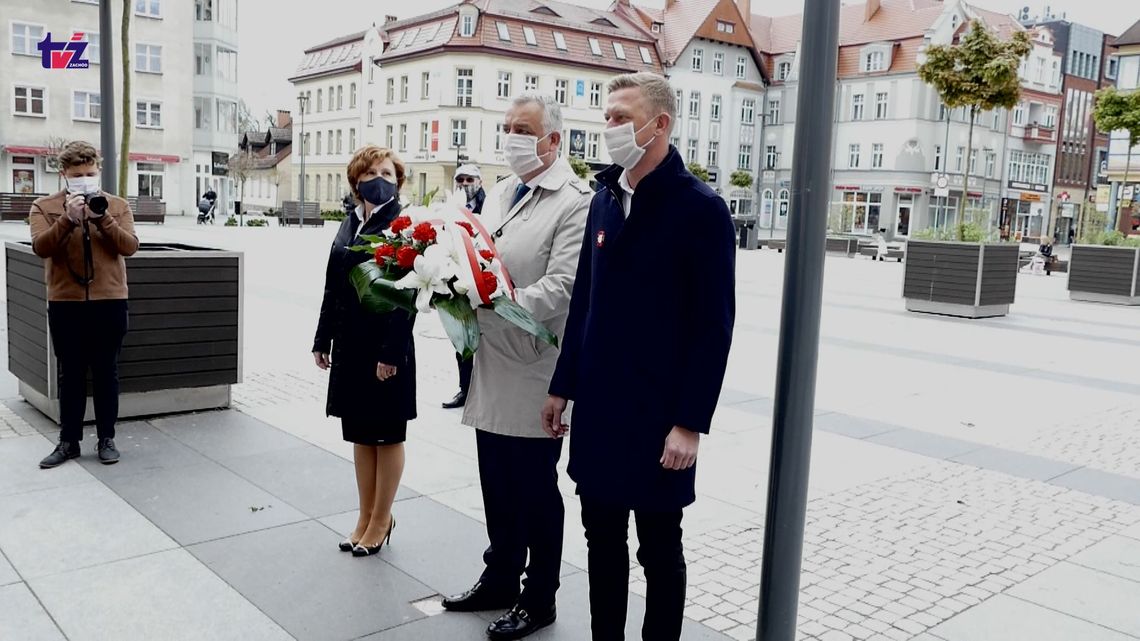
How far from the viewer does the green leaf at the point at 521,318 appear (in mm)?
3279

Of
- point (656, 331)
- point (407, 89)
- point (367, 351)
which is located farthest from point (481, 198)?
point (407, 89)

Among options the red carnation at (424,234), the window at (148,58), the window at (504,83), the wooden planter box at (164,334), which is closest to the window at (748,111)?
the window at (504,83)

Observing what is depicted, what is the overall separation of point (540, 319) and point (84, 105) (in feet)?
171

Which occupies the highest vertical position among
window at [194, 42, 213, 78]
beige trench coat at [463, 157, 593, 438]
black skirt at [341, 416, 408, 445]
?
window at [194, 42, 213, 78]

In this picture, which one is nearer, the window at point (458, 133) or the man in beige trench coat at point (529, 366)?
Result: the man in beige trench coat at point (529, 366)

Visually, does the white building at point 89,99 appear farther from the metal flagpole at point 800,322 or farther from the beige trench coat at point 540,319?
the metal flagpole at point 800,322

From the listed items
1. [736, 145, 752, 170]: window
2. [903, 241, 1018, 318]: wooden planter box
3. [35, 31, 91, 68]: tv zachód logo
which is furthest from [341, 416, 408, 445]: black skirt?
[736, 145, 752, 170]: window

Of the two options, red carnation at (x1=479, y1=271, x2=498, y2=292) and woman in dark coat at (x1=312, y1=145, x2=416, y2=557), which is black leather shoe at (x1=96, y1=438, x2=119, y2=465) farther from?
red carnation at (x1=479, y1=271, x2=498, y2=292)

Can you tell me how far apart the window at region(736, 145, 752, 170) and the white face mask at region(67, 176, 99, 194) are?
223 feet

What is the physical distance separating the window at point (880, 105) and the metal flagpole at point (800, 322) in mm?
61383

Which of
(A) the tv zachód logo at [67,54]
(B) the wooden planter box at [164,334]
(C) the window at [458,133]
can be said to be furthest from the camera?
(C) the window at [458,133]

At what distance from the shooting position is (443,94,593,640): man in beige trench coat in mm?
3604

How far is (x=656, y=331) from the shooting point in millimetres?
2975

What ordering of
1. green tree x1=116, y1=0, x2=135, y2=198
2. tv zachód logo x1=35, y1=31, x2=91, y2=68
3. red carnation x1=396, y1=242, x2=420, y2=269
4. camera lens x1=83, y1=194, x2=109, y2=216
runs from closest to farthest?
red carnation x1=396, y1=242, x2=420, y2=269 → camera lens x1=83, y1=194, x2=109, y2=216 → green tree x1=116, y1=0, x2=135, y2=198 → tv zachód logo x1=35, y1=31, x2=91, y2=68
